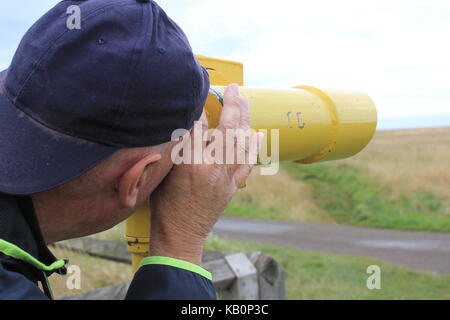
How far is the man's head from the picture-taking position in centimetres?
108

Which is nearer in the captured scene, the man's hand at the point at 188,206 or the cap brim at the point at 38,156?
the cap brim at the point at 38,156

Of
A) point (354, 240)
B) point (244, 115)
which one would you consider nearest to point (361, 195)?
point (354, 240)

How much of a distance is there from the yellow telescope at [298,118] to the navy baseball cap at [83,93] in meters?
0.36

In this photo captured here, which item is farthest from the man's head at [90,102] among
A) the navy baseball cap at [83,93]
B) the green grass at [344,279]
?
the green grass at [344,279]

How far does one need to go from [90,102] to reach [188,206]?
0.38m

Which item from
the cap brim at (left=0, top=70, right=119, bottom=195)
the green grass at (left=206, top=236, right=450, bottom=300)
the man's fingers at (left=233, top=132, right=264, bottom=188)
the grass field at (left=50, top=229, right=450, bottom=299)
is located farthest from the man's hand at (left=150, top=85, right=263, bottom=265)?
the green grass at (left=206, top=236, right=450, bottom=300)

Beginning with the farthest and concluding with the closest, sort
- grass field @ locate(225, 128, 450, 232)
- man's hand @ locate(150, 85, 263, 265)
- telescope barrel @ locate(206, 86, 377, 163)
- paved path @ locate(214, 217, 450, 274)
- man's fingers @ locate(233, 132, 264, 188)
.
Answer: grass field @ locate(225, 128, 450, 232) < paved path @ locate(214, 217, 450, 274) < telescope barrel @ locate(206, 86, 377, 163) < man's fingers @ locate(233, 132, 264, 188) < man's hand @ locate(150, 85, 263, 265)

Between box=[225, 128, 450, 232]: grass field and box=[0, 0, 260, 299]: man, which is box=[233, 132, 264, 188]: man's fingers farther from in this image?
box=[225, 128, 450, 232]: grass field

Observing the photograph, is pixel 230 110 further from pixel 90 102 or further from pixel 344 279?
pixel 344 279

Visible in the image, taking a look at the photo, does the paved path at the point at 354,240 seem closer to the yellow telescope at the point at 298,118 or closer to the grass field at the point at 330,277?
the grass field at the point at 330,277

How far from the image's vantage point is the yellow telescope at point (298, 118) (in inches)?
62.1

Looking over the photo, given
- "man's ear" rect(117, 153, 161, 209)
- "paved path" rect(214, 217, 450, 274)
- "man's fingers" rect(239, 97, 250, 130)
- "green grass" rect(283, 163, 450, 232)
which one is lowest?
"paved path" rect(214, 217, 450, 274)

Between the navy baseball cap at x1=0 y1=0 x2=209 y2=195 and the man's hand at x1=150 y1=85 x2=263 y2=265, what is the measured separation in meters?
0.20

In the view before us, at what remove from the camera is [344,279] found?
6.00 m
